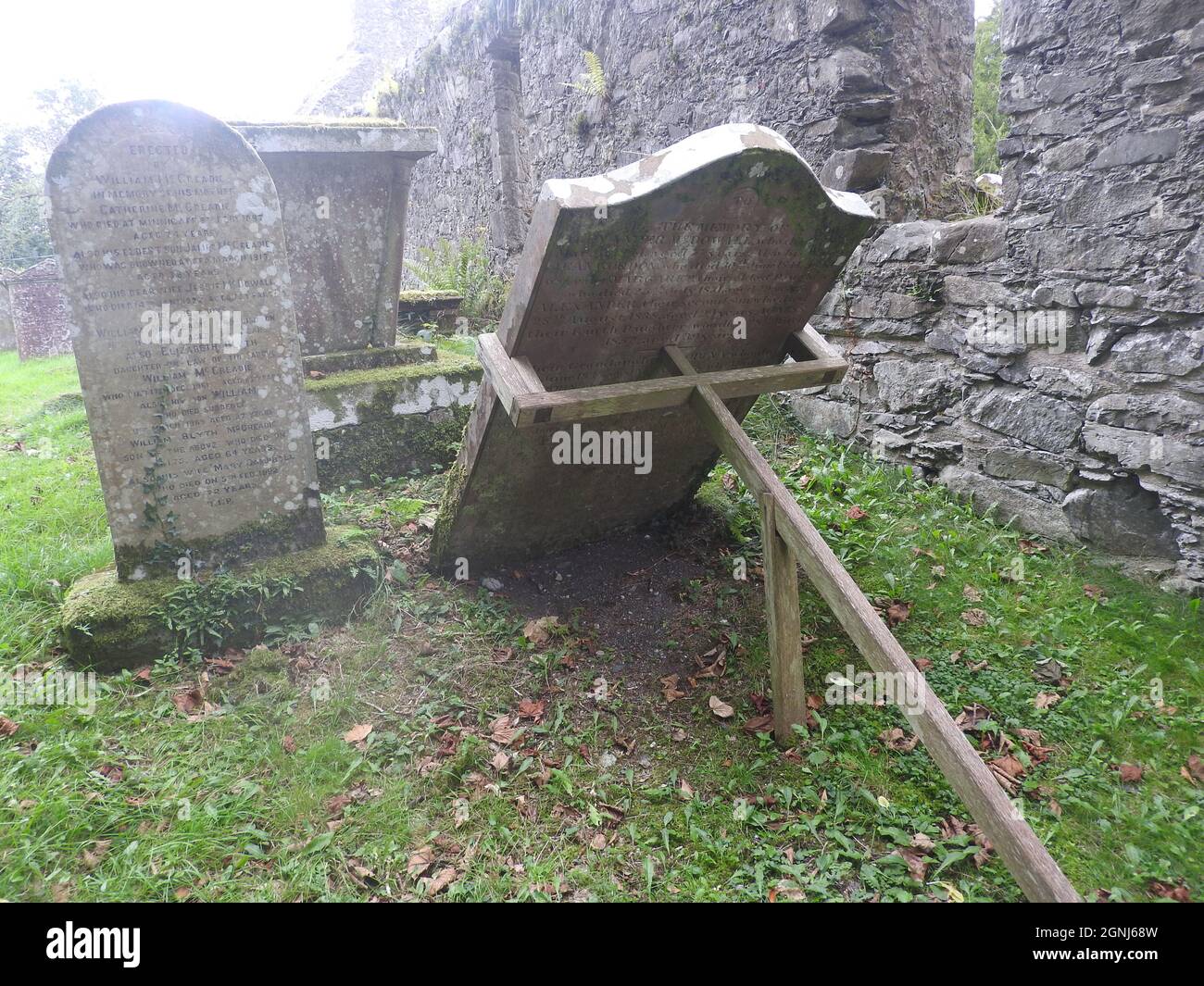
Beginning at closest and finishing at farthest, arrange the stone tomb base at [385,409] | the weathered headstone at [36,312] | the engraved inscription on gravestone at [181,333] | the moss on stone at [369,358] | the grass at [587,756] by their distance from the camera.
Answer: the grass at [587,756]
the engraved inscription on gravestone at [181,333]
the stone tomb base at [385,409]
the moss on stone at [369,358]
the weathered headstone at [36,312]

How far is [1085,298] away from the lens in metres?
3.73

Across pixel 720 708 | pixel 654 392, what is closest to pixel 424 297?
pixel 654 392

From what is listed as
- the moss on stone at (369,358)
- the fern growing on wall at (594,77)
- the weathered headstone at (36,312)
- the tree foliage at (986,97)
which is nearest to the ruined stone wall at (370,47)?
the weathered headstone at (36,312)

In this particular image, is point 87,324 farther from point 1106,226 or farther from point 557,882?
point 1106,226

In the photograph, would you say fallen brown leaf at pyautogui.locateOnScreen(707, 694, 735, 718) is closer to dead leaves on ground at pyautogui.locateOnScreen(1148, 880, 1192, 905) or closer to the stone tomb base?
dead leaves on ground at pyautogui.locateOnScreen(1148, 880, 1192, 905)

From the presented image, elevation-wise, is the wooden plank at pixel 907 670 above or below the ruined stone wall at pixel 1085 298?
below

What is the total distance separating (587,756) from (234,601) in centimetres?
182

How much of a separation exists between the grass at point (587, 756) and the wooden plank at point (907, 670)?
0.41m

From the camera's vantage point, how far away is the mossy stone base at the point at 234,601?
321 centimetres

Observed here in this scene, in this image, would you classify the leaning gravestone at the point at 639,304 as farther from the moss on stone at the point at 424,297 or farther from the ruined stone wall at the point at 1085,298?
the moss on stone at the point at 424,297

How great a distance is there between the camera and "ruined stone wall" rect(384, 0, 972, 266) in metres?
5.17

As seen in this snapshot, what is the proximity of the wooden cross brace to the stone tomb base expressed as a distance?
243cm

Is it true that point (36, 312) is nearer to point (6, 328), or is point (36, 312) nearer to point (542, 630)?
point (6, 328)

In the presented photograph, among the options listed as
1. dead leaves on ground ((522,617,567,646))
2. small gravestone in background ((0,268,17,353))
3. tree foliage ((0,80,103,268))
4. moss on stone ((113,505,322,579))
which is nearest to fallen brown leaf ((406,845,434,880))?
dead leaves on ground ((522,617,567,646))
